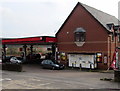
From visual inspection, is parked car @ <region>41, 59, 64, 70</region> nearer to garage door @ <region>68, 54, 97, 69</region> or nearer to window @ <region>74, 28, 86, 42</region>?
garage door @ <region>68, 54, 97, 69</region>

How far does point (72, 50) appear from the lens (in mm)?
32844

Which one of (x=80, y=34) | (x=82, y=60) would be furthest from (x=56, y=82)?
(x=80, y=34)

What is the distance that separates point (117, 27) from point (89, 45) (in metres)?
5.29

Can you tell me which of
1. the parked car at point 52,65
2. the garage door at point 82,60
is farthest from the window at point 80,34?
the parked car at point 52,65

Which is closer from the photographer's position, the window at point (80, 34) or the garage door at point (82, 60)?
the garage door at point (82, 60)

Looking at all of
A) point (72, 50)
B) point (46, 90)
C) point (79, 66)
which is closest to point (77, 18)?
point (72, 50)

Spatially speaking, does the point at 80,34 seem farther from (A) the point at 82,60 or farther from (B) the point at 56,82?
(B) the point at 56,82

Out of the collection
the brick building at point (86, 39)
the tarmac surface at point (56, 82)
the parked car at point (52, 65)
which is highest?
the brick building at point (86, 39)

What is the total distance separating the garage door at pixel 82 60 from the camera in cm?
3014

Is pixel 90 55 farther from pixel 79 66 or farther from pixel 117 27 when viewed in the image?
pixel 117 27

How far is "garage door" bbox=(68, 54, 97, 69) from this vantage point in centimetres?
3014

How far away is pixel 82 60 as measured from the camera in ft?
104

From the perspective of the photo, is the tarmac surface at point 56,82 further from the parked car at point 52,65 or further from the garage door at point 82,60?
the parked car at point 52,65

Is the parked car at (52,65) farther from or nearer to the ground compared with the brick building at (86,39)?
nearer to the ground
